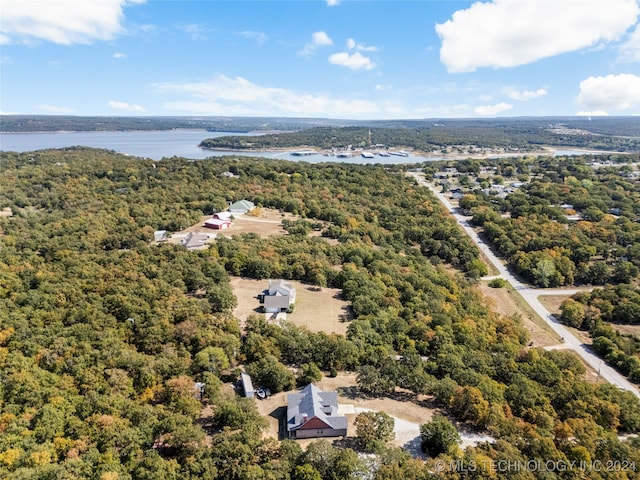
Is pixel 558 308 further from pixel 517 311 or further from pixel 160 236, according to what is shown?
pixel 160 236

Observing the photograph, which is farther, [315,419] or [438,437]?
[315,419]

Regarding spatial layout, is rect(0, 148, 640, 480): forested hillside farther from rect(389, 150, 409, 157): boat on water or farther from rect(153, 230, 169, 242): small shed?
rect(389, 150, 409, 157): boat on water


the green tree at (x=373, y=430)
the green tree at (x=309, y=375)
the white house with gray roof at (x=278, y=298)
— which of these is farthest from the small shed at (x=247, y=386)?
the white house with gray roof at (x=278, y=298)

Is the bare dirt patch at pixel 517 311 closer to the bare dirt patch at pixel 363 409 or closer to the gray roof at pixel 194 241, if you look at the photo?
the bare dirt patch at pixel 363 409

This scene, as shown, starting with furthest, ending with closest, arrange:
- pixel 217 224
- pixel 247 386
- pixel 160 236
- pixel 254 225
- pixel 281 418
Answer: pixel 254 225 → pixel 217 224 → pixel 160 236 → pixel 247 386 → pixel 281 418

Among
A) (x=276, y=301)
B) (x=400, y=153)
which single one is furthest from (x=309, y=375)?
(x=400, y=153)

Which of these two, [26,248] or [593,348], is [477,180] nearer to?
[593,348]

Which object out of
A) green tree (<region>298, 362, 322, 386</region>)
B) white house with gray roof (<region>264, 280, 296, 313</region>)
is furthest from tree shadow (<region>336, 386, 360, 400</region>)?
white house with gray roof (<region>264, 280, 296, 313</region>)
